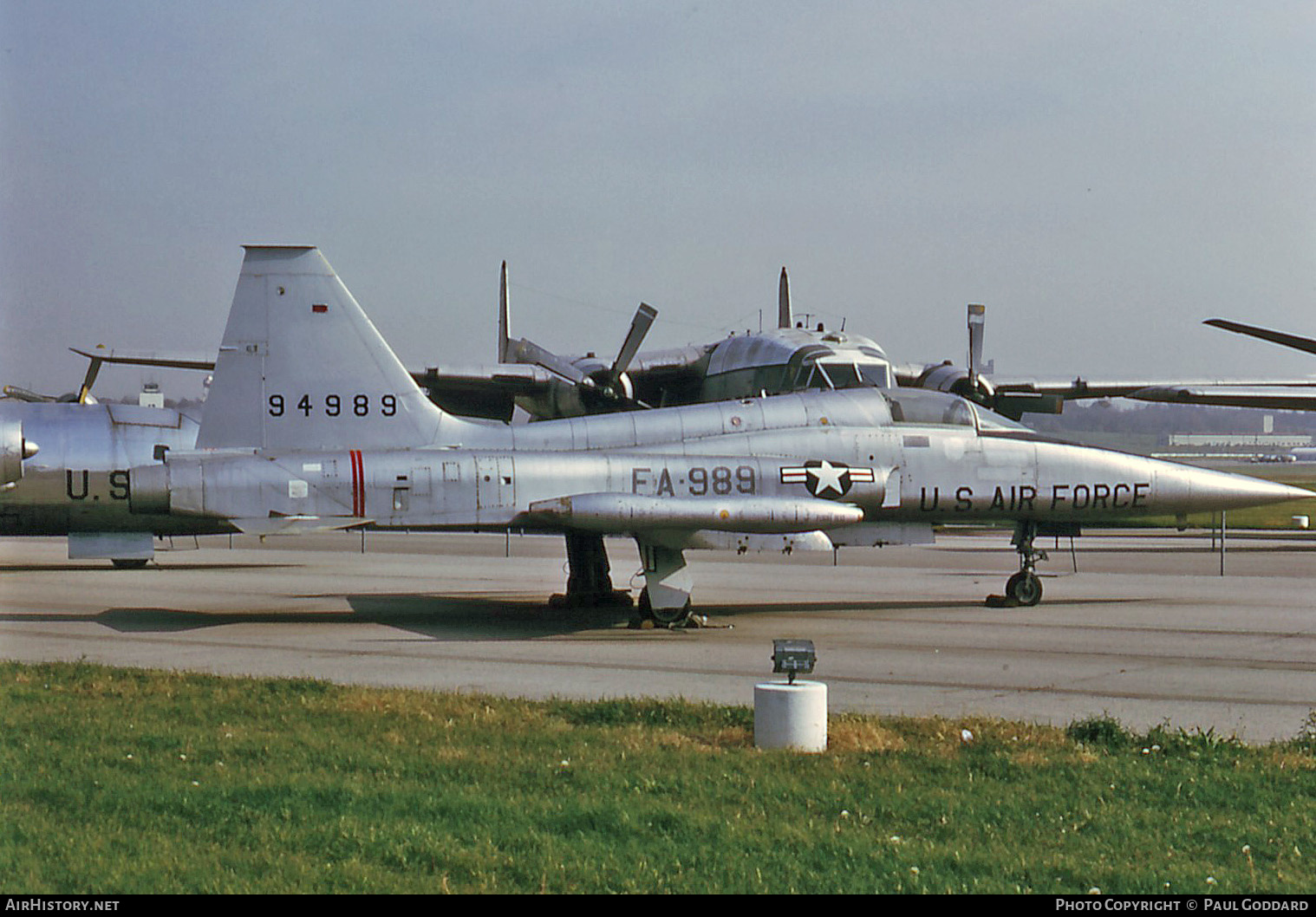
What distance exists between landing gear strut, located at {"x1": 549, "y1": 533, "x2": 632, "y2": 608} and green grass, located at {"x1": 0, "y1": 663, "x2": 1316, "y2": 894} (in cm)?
967

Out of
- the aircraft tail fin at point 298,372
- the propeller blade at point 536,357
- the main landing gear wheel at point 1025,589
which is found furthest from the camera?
the propeller blade at point 536,357

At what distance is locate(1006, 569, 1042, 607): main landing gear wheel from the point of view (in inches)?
764

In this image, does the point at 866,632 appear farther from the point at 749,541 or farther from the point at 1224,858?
the point at 1224,858

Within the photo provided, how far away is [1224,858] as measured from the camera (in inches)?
241

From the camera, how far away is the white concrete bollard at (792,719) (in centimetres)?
855

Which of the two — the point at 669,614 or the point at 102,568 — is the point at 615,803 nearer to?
the point at 669,614

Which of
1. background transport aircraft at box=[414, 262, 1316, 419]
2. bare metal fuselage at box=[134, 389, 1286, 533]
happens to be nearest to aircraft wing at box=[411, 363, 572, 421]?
background transport aircraft at box=[414, 262, 1316, 419]

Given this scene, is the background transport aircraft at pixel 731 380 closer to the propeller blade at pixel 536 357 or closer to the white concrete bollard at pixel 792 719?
the propeller blade at pixel 536 357

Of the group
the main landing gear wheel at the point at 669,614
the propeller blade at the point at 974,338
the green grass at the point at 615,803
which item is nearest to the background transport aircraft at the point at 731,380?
the propeller blade at the point at 974,338

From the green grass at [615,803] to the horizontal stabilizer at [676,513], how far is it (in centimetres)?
566

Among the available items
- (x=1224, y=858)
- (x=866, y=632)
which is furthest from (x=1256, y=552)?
(x=1224, y=858)

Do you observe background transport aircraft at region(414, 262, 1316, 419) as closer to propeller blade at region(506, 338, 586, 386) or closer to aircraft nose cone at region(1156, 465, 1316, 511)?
propeller blade at region(506, 338, 586, 386)

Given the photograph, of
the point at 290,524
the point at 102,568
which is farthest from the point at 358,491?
the point at 102,568
